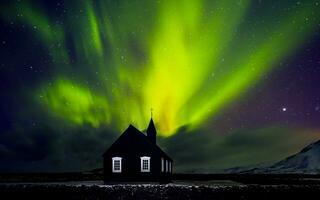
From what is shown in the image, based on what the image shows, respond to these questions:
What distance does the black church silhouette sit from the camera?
51.6 meters

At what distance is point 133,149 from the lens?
5169 cm

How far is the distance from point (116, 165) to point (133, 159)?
1980 millimetres

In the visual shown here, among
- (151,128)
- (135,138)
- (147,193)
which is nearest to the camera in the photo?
(147,193)

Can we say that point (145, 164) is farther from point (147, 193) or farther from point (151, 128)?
point (147, 193)

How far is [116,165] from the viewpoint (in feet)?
171

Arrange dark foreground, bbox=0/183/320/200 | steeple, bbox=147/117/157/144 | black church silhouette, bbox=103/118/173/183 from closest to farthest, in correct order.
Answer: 1. dark foreground, bbox=0/183/320/200
2. black church silhouette, bbox=103/118/173/183
3. steeple, bbox=147/117/157/144

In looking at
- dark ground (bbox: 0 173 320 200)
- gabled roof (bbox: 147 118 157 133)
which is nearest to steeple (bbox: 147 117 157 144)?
gabled roof (bbox: 147 118 157 133)

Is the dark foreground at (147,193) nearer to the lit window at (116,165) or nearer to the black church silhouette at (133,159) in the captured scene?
the black church silhouette at (133,159)

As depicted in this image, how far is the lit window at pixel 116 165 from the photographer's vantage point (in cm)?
5206

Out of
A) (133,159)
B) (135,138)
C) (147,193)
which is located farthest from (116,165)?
(147,193)

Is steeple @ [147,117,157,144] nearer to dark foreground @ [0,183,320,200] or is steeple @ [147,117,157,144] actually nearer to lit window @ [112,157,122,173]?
dark foreground @ [0,183,320,200]

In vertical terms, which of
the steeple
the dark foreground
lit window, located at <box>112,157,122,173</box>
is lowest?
the dark foreground

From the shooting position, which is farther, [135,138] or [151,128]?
[151,128]

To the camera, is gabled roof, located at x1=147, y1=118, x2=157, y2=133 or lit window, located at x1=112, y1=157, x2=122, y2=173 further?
gabled roof, located at x1=147, y1=118, x2=157, y2=133
